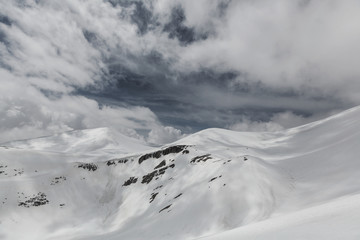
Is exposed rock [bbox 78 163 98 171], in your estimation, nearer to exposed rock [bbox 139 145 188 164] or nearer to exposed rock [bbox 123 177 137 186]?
exposed rock [bbox 123 177 137 186]

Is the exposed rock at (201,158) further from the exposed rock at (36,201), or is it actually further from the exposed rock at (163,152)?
the exposed rock at (36,201)

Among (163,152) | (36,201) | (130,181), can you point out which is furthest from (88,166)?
(163,152)

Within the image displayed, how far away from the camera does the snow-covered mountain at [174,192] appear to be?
33594 mm

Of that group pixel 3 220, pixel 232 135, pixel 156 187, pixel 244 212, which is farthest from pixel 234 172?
pixel 232 135

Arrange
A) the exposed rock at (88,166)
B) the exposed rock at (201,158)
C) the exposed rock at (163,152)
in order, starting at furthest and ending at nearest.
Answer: the exposed rock at (88,166), the exposed rock at (163,152), the exposed rock at (201,158)

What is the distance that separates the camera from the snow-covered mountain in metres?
33.6

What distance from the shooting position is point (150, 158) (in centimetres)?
8206

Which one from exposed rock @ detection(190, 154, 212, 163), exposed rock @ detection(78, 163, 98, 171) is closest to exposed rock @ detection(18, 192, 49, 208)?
exposed rock @ detection(78, 163, 98, 171)

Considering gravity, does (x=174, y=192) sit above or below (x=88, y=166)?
below

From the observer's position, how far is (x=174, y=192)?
55.6 m

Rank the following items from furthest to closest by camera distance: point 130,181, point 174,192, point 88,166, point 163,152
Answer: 1. point 88,166
2. point 163,152
3. point 130,181
4. point 174,192

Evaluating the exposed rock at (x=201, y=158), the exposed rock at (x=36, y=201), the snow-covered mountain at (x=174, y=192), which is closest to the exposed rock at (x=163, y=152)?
the snow-covered mountain at (x=174, y=192)

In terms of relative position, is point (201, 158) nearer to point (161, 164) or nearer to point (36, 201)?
point (161, 164)

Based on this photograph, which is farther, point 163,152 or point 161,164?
point 163,152
